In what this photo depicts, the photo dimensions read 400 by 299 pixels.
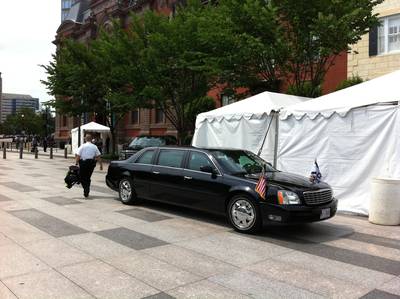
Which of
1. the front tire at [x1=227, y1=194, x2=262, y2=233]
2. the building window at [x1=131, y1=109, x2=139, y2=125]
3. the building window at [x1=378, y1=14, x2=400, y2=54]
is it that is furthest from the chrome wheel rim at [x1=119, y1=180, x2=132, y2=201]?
the building window at [x1=131, y1=109, x2=139, y2=125]

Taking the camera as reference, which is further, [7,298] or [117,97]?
[117,97]

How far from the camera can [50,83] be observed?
1305 inches

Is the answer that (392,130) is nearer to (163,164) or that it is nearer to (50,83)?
(163,164)

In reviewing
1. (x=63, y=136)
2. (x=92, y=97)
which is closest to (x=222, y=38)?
(x=92, y=97)

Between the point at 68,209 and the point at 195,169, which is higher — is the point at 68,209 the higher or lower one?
the lower one

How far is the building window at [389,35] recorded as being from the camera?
19.6 meters

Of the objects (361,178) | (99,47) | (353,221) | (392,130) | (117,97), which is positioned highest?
(99,47)

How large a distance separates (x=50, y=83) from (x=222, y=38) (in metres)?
20.6

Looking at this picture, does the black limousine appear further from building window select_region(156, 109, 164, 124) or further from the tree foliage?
building window select_region(156, 109, 164, 124)

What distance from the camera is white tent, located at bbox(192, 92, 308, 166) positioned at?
509 inches

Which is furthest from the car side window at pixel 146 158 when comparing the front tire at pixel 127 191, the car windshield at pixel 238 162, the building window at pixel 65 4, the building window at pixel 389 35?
the building window at pixel 65 4

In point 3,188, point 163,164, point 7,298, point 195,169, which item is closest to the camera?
point 7,298

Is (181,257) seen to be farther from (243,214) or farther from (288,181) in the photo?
(288,181)

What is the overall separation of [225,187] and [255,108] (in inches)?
214
